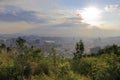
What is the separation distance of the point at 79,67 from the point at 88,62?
2725 mm

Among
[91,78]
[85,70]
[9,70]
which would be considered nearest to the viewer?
[91,78]

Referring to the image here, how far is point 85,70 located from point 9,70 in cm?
1836

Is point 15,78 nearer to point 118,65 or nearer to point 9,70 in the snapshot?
point 9,70

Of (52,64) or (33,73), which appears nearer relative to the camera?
(33,73)

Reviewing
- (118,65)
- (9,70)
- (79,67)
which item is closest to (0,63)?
(9,70)

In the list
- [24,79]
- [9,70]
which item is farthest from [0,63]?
[24,79]

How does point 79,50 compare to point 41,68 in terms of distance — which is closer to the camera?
point 41,68

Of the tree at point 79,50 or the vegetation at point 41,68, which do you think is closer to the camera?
the vegetation at point 41,68

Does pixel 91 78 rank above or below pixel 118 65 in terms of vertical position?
below

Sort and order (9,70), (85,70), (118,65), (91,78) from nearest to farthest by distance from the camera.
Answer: (118,65) < (91,78) < (9,70) < (85,70)

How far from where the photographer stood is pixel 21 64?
194 feet

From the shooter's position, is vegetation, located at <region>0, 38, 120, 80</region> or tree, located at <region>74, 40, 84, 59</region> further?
tree, located at <region>74, 40, 84, 59</region>

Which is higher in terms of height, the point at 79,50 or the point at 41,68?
the point at 79,50

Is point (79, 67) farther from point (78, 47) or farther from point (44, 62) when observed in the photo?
point (78, 47)
